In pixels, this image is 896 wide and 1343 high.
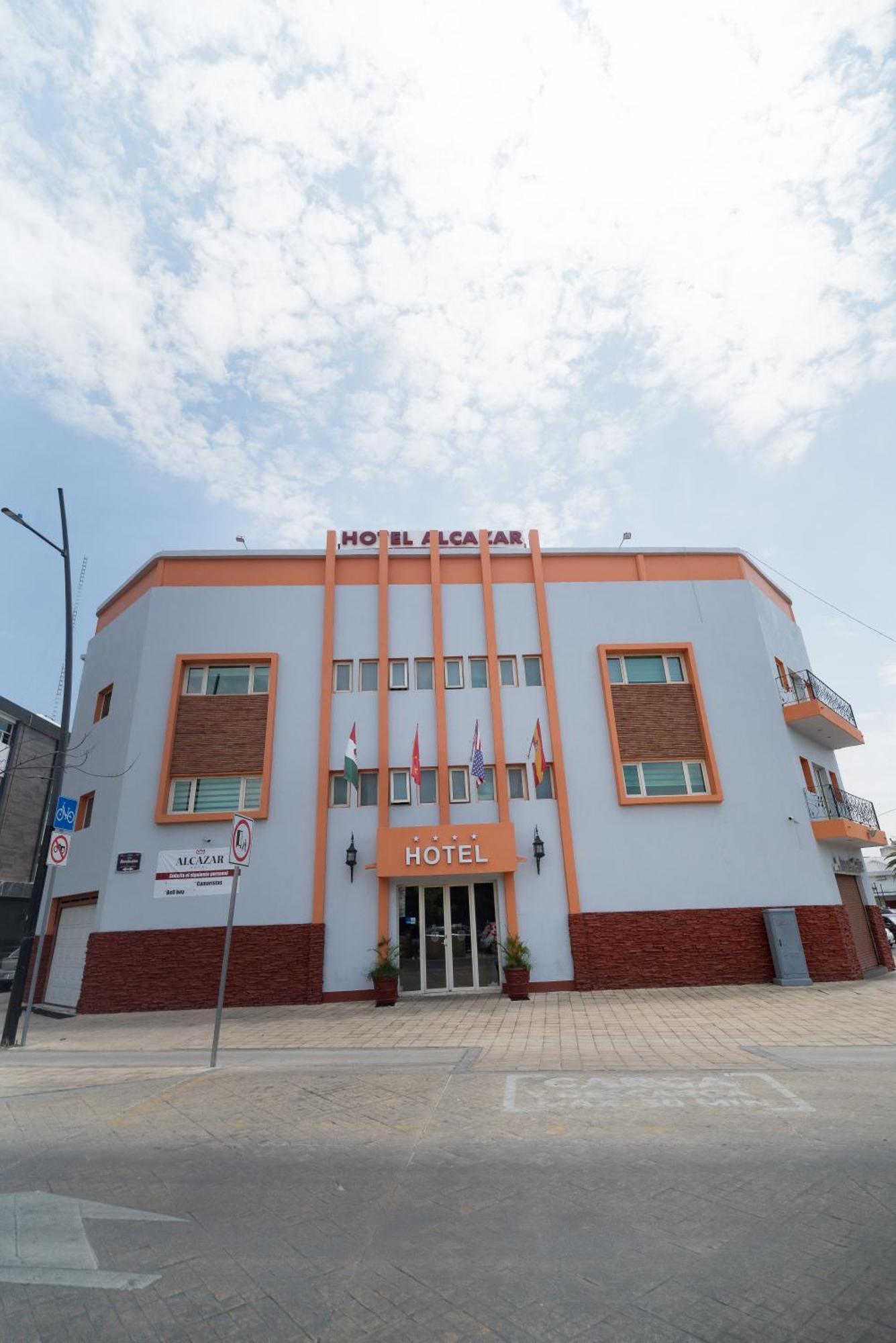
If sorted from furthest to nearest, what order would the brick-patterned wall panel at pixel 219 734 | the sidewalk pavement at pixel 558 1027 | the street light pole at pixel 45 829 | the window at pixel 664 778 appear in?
the window at pixel 664 778 < the brick-patterned wall panel at pixel 219 734 < the street light pole at pixel 45 829 < the sidewalk pavement at pixel 558 1027

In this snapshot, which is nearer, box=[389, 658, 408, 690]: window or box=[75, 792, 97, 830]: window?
box=[75, 792, 97, 830]: window

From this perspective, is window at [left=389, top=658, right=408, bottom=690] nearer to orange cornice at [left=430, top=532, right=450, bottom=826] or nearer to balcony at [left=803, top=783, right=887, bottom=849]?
orange cornice at [left=430, top=532, right=450, bottom=826]

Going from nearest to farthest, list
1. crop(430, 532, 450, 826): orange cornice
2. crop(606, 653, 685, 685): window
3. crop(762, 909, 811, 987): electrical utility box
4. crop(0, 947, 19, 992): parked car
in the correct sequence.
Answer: crop(762, 909, 811, 987): electrical utility box < crop(430, 532, 450, 826): orange cornice < crop(606, 653, 685, 685): window < crop(0, 947, 19, 992): parked car

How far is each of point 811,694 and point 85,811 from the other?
21868 millimetres

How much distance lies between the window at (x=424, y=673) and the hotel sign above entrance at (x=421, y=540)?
371 centimetres

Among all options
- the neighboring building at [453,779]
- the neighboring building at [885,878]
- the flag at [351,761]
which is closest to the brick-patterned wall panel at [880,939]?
the neighboring building at [453,779]

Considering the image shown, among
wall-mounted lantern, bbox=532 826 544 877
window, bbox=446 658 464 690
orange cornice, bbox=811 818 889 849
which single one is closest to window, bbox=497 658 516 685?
window, bbox=446 658 464 690

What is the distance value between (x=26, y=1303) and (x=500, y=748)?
15.1 metres

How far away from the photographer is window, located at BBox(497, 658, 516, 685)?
63.0 ft

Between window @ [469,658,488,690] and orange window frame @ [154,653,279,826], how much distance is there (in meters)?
5.69

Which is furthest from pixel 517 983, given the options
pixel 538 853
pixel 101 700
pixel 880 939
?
pixel 101 700

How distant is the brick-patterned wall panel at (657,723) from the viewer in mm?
18391

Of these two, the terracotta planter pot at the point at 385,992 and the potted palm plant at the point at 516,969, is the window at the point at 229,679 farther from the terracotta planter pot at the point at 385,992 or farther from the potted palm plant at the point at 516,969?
the potted palm plant at the point at 516,969

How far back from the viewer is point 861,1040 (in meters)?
10.2
